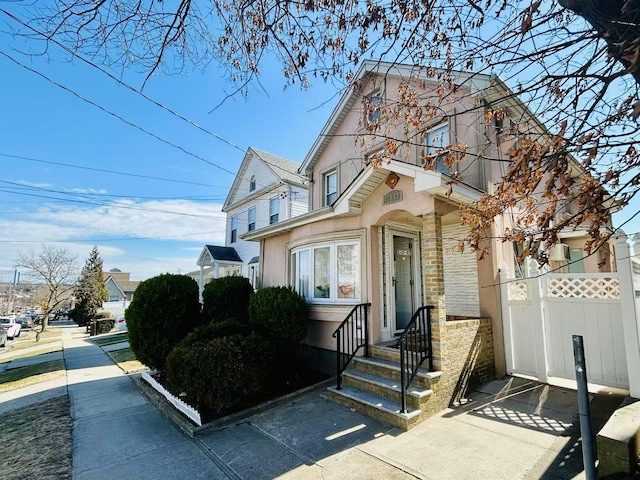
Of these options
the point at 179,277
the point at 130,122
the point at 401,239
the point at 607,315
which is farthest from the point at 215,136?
the point at 607,315

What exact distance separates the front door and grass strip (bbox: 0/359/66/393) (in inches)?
403

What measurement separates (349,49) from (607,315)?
5855 mm

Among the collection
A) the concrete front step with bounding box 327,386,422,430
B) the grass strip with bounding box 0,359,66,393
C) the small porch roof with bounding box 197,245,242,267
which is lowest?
the grass strip with bounding box 0,359,66,393

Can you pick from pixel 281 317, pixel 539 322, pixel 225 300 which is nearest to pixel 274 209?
pixel 225 300

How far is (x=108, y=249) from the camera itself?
109ft

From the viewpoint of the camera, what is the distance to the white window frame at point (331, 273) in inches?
287

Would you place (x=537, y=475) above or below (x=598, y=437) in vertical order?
below

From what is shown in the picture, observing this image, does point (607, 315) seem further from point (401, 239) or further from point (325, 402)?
point (325, 402)

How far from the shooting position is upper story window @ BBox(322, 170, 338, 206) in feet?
35.7

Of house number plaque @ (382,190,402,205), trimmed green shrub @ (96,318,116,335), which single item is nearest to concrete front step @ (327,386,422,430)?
house number plaque @ (382,190,402,205)

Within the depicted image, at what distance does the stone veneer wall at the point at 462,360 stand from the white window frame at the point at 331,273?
219 cm

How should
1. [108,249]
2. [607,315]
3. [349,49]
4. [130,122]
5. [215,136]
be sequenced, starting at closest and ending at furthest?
1. [349,49]
2. [607,315]
3. [130,122]
4. [215,136]
5. [108,249]

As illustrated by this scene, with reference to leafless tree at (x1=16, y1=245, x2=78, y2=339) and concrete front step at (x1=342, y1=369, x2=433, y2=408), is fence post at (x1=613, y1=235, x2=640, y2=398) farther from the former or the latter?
leafless tree at (x1=16, y1=245, x2=78, y2=339)

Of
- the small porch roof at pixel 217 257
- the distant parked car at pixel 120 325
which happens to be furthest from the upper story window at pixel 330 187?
the distant parked car at pixel 120 325
